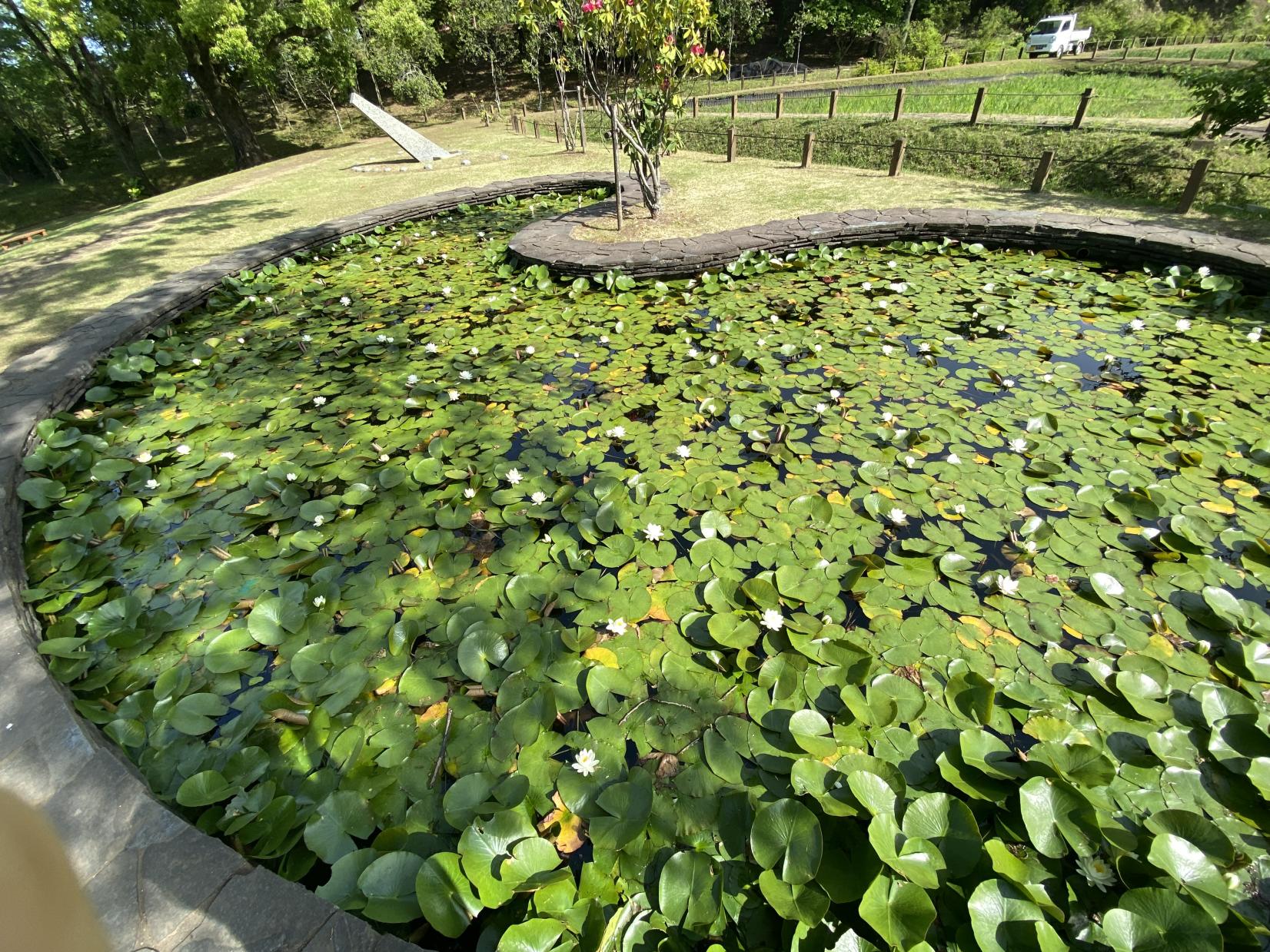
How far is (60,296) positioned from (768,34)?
3801 centimetres

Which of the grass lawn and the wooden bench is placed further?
the wooden bench

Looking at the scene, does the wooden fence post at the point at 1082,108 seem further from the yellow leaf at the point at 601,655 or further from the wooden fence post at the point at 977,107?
the yellow leaf at the point at 601,655

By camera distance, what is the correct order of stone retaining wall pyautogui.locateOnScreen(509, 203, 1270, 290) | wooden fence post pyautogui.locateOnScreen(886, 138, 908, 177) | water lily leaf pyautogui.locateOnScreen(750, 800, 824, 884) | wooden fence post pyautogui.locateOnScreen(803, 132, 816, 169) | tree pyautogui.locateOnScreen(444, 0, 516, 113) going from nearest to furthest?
water lily leaf pyautogui.locateOnScreen(750, 800, 824, 884), stone retaining wall pyautogui.locateOnScreen(509, 203, 1270, 290), wooden fence post pyautogui.locateOnScreen(886, 138, 908, 177), wooden fence post pyautogui.locateOnScreen(803, 132, 816, 169), tree pyautogui.locateOnScreen(444, 0, 516, 113)

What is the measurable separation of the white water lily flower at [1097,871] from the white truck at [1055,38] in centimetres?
2956

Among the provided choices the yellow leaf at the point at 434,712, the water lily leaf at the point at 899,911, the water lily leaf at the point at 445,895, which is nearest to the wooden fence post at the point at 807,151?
the yellow leaf at the point at 434,712

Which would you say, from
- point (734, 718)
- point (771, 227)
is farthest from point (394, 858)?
point (771, 227)

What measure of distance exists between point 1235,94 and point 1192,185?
1541mm

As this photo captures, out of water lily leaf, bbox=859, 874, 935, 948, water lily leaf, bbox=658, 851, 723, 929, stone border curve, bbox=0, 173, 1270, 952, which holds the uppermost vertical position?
stone border curve, bbox=0, 173, 1270, 952

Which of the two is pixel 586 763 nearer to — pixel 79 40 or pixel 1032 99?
pixel 1032 99

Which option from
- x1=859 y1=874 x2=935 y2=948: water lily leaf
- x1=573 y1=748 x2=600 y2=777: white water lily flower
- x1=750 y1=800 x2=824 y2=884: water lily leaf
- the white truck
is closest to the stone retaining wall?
x1=573 y1=748 x2=600 y2=777: white water lily flower

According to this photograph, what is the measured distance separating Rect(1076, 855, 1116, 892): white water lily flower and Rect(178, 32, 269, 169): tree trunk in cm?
1929

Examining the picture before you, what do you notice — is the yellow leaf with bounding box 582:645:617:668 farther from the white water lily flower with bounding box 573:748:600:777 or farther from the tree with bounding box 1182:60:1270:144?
the tree with bounding box 1182:60:1270:144

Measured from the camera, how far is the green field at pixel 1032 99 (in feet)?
33.2

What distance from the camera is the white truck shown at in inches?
815
